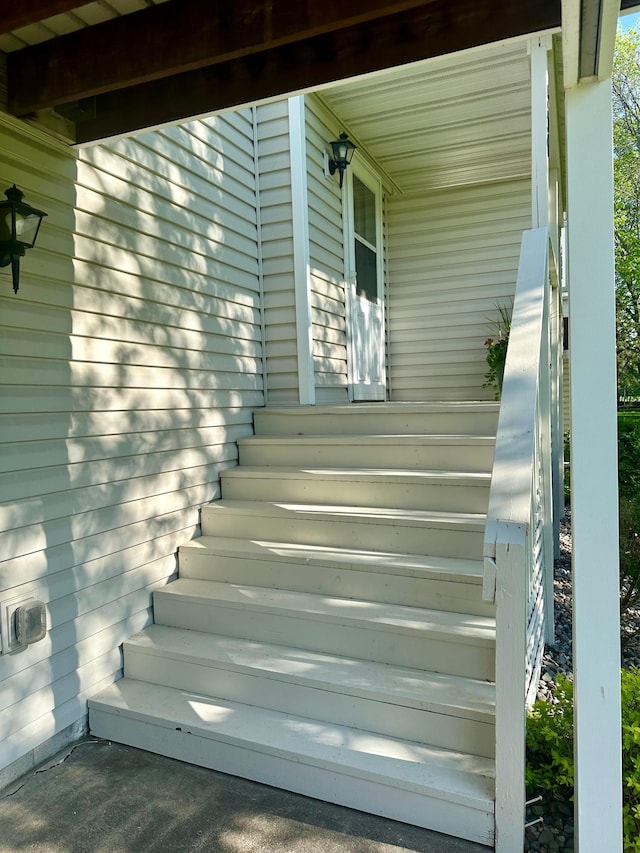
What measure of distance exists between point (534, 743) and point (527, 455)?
109 centimetres

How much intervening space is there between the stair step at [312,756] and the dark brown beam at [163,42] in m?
2.34

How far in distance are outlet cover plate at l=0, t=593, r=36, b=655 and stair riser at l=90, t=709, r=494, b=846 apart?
0.54m

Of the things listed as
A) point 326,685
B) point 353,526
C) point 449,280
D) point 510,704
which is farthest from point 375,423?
point 449,280

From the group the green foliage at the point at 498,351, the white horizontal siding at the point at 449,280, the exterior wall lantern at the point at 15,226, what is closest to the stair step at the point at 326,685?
the exterior wall lantern at the point at 15,226

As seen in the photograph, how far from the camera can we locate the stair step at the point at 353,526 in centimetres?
268

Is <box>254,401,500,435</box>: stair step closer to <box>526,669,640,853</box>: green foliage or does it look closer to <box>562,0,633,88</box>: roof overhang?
<box>526,669,640,853</box>: green foliage

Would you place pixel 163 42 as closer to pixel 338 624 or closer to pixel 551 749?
pixel 338 624

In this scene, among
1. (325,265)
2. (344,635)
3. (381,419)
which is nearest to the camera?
(344,635)

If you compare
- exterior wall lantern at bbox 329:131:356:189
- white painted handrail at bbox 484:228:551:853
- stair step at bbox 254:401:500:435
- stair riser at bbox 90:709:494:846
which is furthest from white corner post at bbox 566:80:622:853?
exterior wall lantern at bbox 329:131:356:189

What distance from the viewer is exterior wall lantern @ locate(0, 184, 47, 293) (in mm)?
2088

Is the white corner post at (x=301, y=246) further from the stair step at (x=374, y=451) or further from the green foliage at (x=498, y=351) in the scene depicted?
the green foliage at (x=498, y=351)

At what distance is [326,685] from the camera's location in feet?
7.32

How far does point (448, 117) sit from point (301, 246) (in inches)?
70.2

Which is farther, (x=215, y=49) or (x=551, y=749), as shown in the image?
(x=551, y=749)
